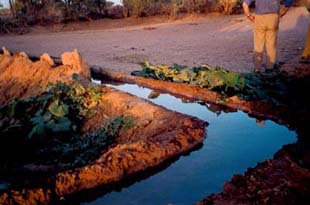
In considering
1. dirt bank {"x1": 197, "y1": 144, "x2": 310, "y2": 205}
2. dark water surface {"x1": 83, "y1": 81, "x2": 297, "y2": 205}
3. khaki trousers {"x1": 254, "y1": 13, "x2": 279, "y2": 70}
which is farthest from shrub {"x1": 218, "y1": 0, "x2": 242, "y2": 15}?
dirt bank {"x1": 197, "y1": 144, "x2": 310, "y2": 205}

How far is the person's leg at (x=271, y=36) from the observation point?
307 inches

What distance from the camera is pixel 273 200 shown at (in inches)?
128

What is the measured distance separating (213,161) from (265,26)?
4.11m

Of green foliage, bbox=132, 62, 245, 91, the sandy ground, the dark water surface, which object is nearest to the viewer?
the dark water surface

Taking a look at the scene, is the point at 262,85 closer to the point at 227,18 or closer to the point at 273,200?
the point at 273,200

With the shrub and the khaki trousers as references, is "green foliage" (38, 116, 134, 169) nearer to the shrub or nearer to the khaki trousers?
the khaki trousers

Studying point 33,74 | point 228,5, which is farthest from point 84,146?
point 228,5

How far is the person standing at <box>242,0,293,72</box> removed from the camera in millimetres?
7727

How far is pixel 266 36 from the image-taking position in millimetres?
7984

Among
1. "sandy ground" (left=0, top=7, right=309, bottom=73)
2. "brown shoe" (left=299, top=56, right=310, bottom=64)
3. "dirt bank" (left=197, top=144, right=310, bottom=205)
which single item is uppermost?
"dirt bank" (left=197, top=144, right=310, bottom=205)

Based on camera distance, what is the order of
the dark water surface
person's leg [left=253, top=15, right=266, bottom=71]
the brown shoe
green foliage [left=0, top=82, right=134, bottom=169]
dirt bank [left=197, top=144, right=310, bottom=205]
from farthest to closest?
the brown shoe → person's leg [left=253, top=15, right=266, bottom=71] → green foliage [left=0, top=82, right=134, bottom=169] → the dark water surface → dirt bank [left=197, top=144, right=310, bottom=205]

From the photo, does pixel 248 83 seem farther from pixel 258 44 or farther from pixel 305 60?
pixel 305 60

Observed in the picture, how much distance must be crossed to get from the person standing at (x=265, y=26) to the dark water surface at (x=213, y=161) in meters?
2.55

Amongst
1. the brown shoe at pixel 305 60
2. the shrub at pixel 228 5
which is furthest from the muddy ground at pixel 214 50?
the shrub at pixel 228 5
